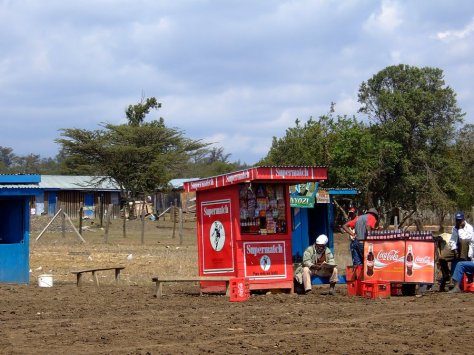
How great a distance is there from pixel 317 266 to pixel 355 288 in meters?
1.00

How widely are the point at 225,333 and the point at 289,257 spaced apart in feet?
20.3

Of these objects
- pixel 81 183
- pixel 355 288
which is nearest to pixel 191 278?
pixel 355 288

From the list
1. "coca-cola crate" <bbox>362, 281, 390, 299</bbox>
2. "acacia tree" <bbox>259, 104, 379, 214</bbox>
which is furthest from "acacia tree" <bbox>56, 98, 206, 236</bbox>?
"coca-cola crate" <bbox>362, 281, 390, 299</bbox>

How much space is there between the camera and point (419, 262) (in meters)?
16.0

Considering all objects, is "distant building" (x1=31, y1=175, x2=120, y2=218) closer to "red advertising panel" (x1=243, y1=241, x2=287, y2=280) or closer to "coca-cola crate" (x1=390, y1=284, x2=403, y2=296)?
"red advertising panel" (x1=243, y1=241, x2=287, y2=280)

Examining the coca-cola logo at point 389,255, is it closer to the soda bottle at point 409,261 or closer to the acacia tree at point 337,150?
the soda bottle at point 409,261

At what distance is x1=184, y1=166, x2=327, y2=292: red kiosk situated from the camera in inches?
623

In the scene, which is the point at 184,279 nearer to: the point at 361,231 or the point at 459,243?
the point at 361,231

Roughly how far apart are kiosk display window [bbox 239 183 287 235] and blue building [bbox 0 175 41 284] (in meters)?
5.44

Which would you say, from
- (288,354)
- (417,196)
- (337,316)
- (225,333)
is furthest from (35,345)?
(417,196)

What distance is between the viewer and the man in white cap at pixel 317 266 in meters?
16.2

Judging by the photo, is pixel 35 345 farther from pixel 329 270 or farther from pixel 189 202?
pixel 189 202

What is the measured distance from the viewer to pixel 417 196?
4528 centimetres

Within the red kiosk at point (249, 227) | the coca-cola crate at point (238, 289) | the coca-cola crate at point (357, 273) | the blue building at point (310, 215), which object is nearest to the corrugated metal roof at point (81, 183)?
the blue building at point (310, 215)
